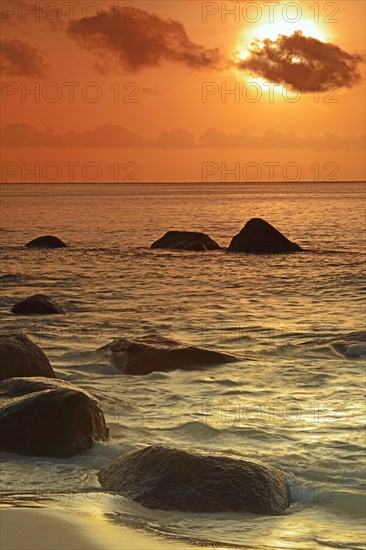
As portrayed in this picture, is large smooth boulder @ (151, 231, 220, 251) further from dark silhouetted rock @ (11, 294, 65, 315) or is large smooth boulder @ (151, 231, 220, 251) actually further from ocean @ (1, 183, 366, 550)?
dark silhouetted rock @ (11, 294, 65, 315)

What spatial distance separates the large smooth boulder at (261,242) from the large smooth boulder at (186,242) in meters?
1.14

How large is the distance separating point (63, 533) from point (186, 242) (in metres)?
30.1

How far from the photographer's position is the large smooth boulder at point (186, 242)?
3516 cm

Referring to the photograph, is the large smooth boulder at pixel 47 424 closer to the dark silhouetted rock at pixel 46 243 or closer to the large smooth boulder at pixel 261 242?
the large smooth boulder at pixel 261 242

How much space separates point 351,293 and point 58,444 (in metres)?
15.2

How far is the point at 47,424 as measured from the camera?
8.47m

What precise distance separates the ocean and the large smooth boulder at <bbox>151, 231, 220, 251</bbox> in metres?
5.36

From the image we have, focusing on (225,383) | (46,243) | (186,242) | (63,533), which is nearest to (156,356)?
(225,383)

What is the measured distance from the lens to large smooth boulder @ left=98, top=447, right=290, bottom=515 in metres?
7.05

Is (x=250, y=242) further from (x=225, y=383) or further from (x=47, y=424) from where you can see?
(x=47, y=424)

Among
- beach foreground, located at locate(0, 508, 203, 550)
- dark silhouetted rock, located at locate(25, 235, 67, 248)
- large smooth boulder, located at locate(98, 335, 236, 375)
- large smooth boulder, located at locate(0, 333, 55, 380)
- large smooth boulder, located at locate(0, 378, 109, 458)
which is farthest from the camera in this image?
dark silhouetted rock, located at locate(25, 235, 67, 248)

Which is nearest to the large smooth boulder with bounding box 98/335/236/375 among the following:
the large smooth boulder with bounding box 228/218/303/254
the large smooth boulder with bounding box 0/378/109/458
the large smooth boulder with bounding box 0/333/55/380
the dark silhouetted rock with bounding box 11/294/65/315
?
the large smooth boulder with bounding box 0/333/55/380

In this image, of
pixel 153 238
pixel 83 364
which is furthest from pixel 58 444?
pixel 153 238

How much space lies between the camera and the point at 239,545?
6164mm
